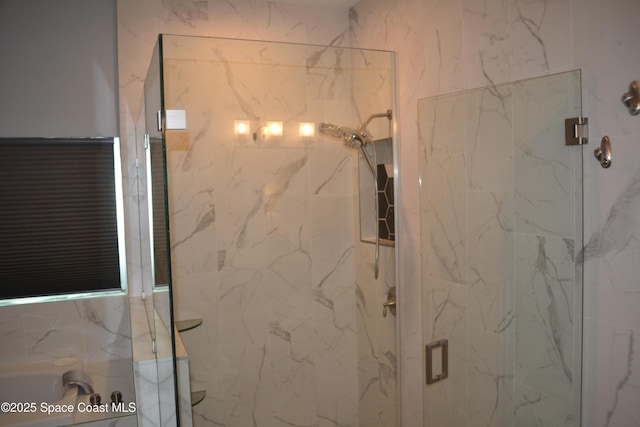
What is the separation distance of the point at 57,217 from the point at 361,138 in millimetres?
1928

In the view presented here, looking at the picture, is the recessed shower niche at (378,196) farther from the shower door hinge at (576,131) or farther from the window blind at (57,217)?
the window blind at (57,217)

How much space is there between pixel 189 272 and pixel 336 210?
0.66m

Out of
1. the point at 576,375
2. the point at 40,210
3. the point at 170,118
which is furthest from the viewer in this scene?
the point at 40,210

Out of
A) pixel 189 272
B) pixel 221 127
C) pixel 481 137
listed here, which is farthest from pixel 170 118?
pixel 481 137

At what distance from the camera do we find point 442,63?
7.15 ft

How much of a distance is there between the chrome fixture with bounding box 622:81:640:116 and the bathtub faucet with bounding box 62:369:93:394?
9.12 ft

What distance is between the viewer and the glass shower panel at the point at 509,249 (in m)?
1.58

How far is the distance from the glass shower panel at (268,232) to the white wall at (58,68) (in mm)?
1254

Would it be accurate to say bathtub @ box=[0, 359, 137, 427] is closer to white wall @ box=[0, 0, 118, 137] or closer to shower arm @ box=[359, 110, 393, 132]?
white wall @ box=[0, 0, 118, 137]

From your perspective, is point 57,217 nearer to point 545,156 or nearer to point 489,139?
point 489,139

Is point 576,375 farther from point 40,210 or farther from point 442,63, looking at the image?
point 40,210

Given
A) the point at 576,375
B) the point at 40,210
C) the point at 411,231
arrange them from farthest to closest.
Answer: the point at 40,210, the point at 411,231, the point at 576,375

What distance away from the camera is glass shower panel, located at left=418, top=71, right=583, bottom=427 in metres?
1.58

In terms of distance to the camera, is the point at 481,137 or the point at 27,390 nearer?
the point at 481,137
